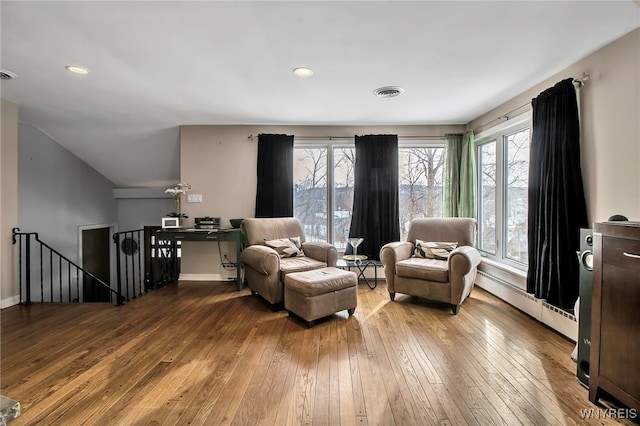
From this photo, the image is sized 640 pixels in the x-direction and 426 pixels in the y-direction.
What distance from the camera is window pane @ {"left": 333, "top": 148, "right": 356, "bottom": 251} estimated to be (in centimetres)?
432

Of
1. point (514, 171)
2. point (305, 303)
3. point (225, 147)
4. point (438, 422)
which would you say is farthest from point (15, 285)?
point (514, 171)

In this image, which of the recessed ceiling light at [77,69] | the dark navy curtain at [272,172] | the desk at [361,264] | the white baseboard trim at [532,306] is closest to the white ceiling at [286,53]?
the recessed ceiling light at [77,69]

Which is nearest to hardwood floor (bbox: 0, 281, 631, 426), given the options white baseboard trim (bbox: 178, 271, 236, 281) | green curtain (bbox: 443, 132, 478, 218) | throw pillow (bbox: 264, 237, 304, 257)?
throw pillow (bbox: 264, 237, 304, 257)

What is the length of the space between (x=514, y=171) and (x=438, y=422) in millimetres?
2930

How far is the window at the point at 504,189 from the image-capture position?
3.17m

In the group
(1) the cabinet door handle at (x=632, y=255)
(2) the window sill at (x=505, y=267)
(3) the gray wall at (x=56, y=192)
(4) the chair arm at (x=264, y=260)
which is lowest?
(2) the window sill at (x=505, y=267)

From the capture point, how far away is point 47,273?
4.30m

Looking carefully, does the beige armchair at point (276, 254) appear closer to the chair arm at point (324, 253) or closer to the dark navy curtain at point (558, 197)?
the chair arm at point (324, 253)

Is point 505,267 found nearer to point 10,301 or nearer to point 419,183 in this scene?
point 419,183

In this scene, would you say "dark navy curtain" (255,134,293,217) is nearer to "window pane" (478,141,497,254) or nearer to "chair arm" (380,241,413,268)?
"chair arm" (380,241,413,268)

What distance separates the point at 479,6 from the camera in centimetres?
167

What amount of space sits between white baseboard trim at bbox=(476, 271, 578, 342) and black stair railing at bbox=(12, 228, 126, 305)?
433 centimetres

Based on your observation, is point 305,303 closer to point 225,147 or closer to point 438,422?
point 438,422

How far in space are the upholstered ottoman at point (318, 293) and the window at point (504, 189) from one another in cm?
203
